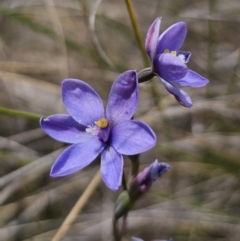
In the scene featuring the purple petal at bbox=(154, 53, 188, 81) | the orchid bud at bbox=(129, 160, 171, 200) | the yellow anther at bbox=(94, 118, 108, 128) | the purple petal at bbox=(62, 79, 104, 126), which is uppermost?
the purple petal at bbox=(154, 53, 188, 81)

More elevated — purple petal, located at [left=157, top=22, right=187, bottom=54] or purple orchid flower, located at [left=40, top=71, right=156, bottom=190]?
purple petal, located at [left=157, top=22, right=187, bottom=54]

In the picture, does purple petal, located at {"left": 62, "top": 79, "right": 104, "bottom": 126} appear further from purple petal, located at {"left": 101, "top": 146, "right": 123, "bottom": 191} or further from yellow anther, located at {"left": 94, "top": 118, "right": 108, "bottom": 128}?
purple petal, located at {"left": 101, "top": 146, "right": 123, "bottom": 191}

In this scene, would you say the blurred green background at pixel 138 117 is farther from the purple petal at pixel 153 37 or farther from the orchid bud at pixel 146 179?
the purple petal at pixel 153 37

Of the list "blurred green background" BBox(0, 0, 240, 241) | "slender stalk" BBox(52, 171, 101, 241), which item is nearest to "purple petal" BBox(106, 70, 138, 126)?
"slender stalk" BBox(52, 171, 101, 241)

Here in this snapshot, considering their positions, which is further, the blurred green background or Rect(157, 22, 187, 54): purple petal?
the blurred green background

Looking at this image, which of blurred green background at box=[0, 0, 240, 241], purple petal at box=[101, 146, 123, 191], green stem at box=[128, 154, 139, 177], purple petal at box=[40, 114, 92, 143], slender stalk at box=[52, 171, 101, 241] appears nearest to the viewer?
purple petal at box=[101, 146, 123, 191]

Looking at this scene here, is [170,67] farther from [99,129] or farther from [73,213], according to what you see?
[73,213]

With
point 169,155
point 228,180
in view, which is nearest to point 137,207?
point 169,155

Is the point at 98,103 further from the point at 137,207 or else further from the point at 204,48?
the point at 204,48
